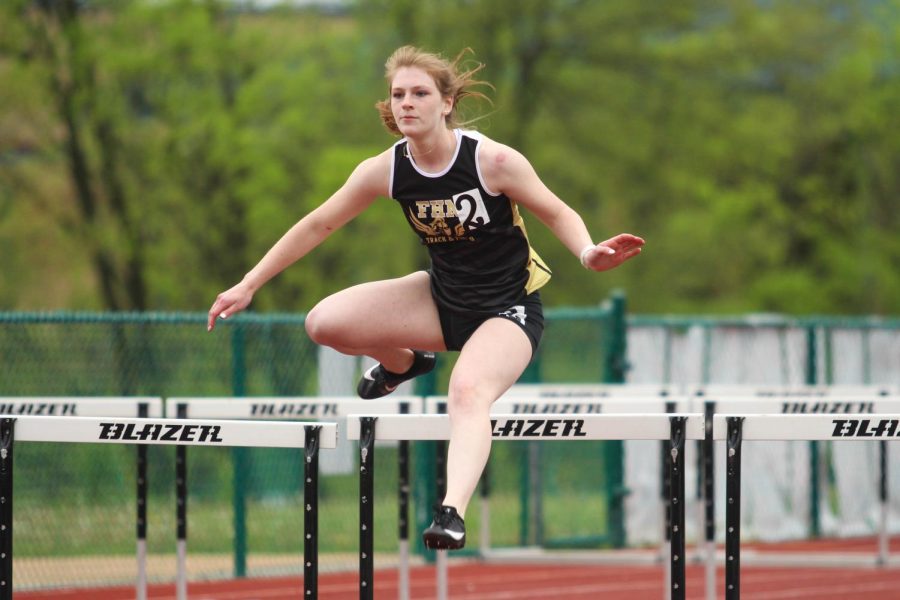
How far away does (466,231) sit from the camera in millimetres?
5375

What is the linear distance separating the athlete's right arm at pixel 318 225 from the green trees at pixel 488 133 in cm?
1509

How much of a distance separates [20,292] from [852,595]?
19.5 m

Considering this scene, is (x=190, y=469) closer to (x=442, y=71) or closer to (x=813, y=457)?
(x=813, y=457)

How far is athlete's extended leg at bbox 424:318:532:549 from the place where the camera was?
4.72 meters

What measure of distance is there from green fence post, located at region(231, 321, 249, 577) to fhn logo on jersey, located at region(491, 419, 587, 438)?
5836 millimetres

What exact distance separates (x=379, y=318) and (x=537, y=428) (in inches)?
31.5

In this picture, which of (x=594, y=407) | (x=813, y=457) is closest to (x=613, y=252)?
(x=594, y=407)

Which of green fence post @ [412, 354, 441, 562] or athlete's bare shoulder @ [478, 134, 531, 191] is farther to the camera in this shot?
green fence post @ [412, 354, 441, 562]

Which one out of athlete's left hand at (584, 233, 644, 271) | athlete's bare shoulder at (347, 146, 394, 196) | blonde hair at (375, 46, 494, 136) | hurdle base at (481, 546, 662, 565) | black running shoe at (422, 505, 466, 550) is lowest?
hurdle base at (481, 546, 662, 565)

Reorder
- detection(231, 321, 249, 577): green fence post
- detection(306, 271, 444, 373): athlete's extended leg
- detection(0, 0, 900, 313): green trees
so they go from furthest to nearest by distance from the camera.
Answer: detection(0, 0, 900, 313): green trees → detection(231, 321, 249, 577): green fence post → detection(306, 271, 444, 373): athlete's extended leg

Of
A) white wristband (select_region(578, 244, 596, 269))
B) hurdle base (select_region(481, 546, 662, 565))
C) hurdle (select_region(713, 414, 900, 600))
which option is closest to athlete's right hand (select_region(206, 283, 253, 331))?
white wristband (select_region(578, 244, 596, 269))

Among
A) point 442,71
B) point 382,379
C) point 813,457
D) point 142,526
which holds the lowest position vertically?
point 813,457

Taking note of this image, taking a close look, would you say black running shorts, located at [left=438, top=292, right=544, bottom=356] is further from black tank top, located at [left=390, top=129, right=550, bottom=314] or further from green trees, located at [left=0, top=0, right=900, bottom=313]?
green trees, located at [left=0, top=0, right=900, bottom=313]

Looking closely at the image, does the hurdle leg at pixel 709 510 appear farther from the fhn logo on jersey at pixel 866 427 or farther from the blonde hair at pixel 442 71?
the blonde hair at pixel 442 71
